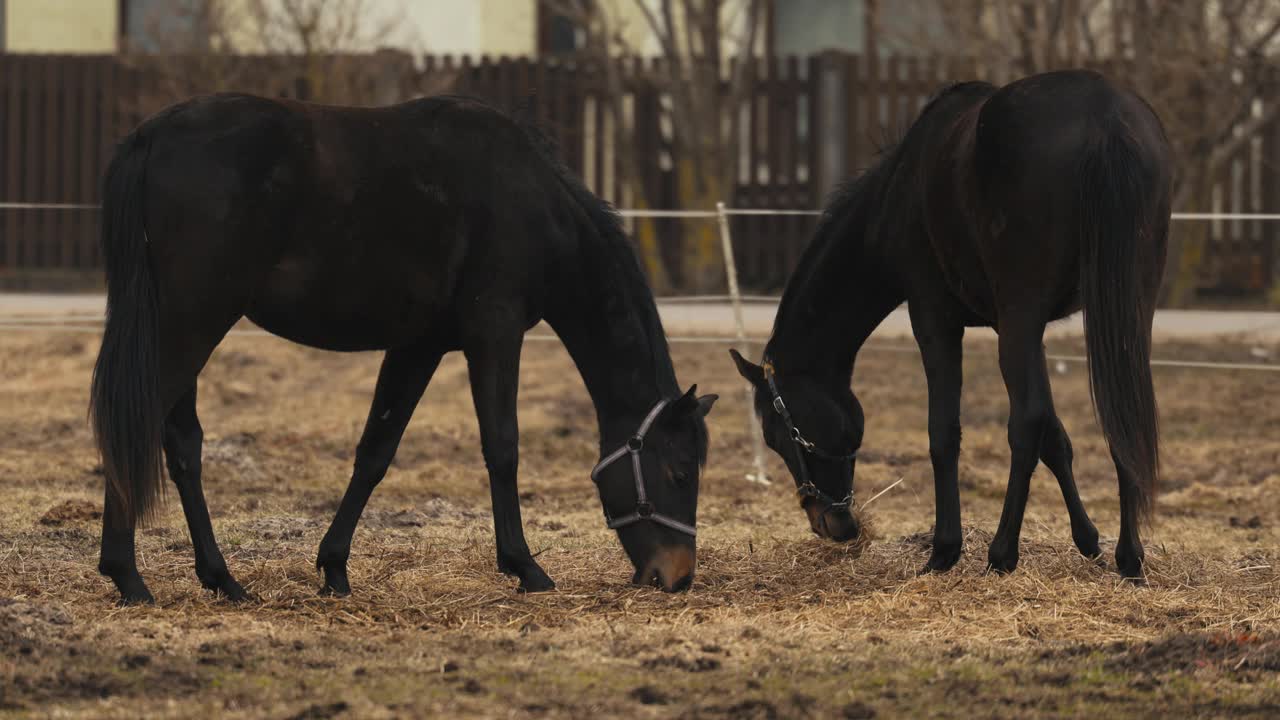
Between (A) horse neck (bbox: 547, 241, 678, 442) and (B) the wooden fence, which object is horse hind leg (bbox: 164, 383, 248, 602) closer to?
(A) horse neck (bbox: 547, 241, 678, 442)

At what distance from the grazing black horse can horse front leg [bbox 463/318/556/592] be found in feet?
3.68

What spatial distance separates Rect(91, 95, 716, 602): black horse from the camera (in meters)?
5.38

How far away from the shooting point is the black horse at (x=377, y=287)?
17.6 ft

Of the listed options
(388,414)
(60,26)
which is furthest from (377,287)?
(60,26)

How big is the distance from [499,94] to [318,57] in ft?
5.73

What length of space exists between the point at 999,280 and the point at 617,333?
1.30 m

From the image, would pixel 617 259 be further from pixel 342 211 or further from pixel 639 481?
pixel 342 211

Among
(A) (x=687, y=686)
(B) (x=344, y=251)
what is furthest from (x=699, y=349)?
(A) (x=687, y=686)

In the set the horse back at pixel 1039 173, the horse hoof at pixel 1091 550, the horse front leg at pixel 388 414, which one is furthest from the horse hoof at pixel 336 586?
the horse hoof at pixel 1091 550

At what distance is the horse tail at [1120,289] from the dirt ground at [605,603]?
0.56 metres

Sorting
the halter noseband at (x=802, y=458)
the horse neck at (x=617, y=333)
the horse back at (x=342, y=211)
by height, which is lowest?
the halter noseband at (x=802, y=458)

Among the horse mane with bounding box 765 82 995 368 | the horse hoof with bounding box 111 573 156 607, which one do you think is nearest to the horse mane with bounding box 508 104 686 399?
the horse mane with bounding box 765 82 995 368

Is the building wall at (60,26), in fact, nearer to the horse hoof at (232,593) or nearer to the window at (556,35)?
the window at (556,35)

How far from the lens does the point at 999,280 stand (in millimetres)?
5910
